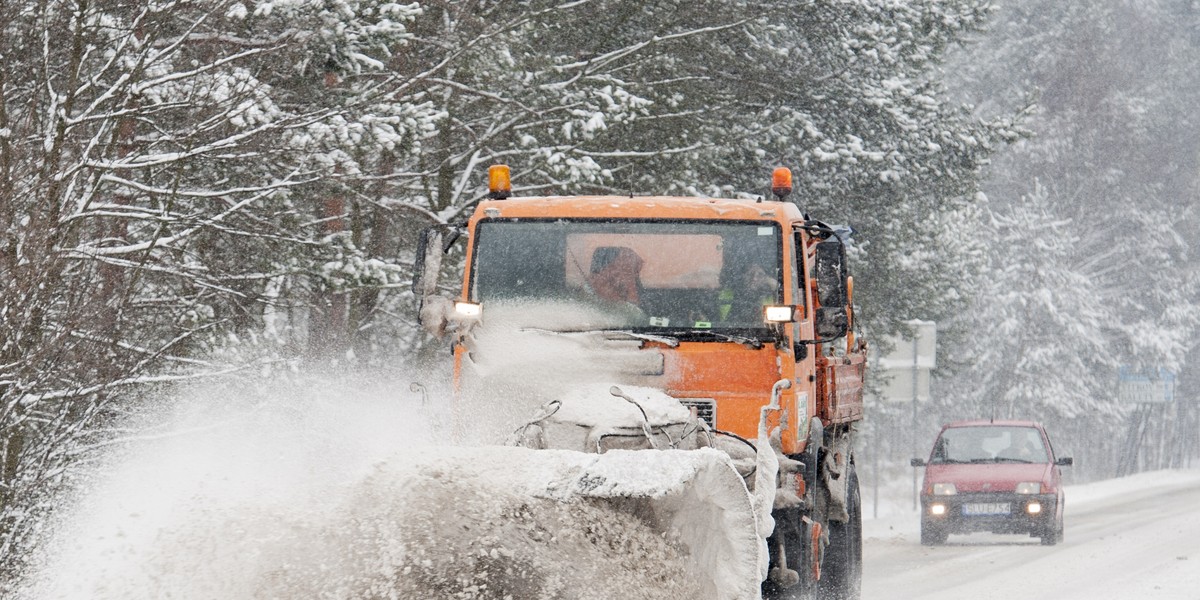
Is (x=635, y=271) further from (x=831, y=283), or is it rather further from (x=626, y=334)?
(x=831, y=283)

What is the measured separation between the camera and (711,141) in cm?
1822

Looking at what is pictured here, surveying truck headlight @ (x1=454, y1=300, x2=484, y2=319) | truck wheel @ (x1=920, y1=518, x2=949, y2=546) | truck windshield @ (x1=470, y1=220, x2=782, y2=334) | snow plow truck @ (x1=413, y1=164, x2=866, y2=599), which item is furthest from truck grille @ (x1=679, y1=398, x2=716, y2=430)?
truck wheel @ (x1=920, y1=518, x2=949, y2=546)

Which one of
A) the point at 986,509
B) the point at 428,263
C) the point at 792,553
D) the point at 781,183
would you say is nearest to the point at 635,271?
the point at 428,263

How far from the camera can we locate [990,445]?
66.7 feet

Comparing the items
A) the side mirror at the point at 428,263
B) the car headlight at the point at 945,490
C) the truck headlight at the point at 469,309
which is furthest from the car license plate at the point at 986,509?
the truck headlight at the point at 469,309

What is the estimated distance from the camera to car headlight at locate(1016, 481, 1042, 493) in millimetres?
19031

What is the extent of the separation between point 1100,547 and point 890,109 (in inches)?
242

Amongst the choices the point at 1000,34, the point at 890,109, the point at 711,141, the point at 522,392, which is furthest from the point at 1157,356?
the point at 522,392

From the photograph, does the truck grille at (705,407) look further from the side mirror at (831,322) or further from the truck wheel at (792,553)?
the side mirror at (831,322)

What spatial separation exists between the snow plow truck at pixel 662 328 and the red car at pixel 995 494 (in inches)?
409

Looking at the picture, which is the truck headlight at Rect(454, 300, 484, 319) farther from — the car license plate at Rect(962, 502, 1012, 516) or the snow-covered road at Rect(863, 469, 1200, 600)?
the car license plate at Rect(962, 502, 1012, 516)

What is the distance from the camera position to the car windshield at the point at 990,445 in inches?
792

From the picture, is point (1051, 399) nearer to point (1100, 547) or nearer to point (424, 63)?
point (1100, 547)

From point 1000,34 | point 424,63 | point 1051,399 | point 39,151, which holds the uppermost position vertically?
point 1000,34
